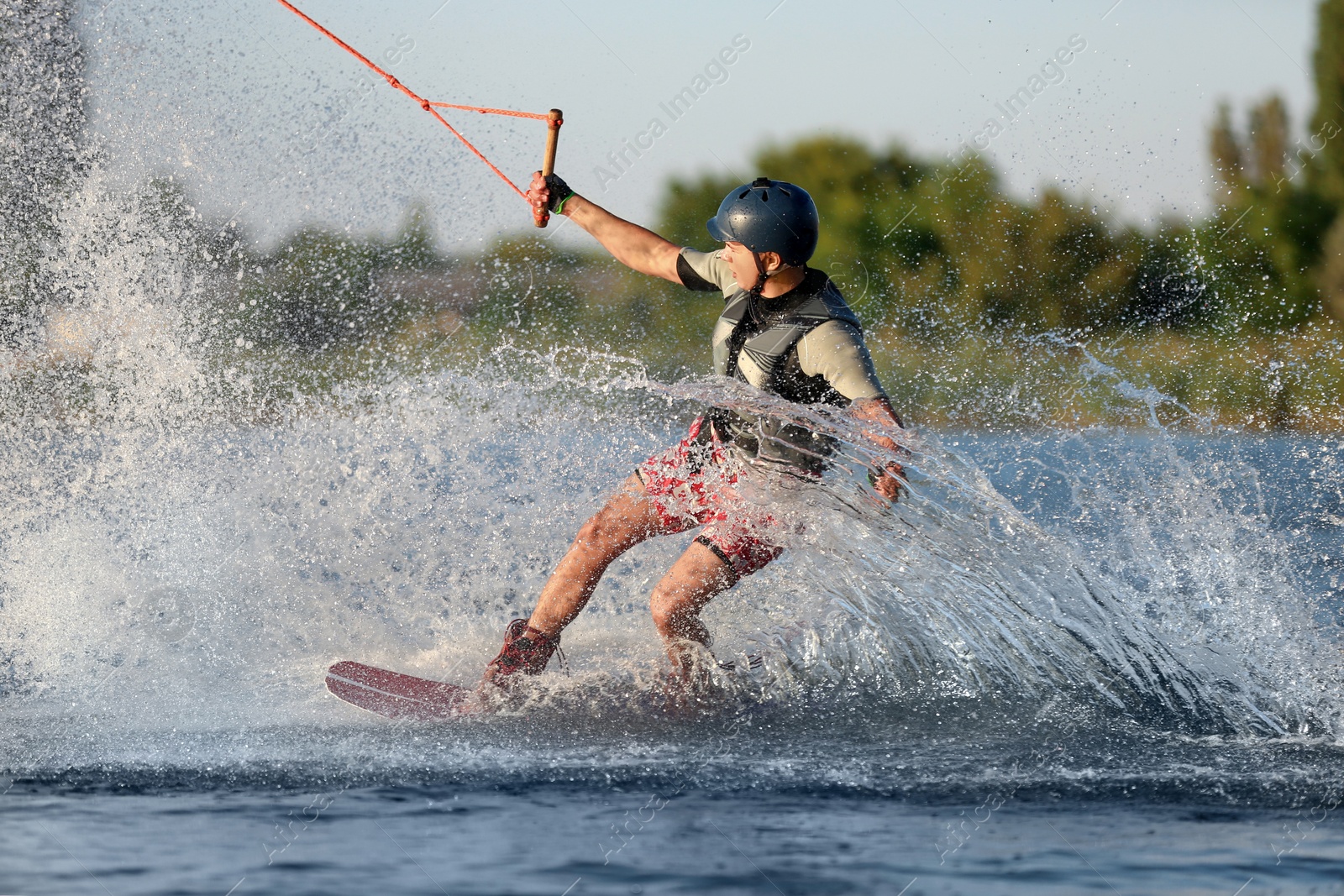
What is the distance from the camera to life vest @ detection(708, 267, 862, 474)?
13.3 ft

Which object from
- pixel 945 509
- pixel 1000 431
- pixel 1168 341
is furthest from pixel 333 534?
pixel 1168 341

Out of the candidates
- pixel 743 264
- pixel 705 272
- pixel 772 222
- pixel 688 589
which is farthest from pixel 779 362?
pixel 688 589

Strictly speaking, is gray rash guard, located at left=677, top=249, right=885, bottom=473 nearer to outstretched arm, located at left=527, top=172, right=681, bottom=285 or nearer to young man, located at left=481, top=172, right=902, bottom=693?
young man, located at left=481, top=172, right=902, bottom=693

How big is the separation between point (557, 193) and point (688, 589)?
162cm

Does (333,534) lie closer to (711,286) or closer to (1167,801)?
(711,286)

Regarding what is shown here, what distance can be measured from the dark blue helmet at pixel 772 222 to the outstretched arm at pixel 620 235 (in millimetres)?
458

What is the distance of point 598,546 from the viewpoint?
4266 millimetres

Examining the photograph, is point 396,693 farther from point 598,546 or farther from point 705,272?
point 705,272

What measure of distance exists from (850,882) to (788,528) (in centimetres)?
164

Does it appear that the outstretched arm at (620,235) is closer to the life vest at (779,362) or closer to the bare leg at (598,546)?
the life vest at (779,362)

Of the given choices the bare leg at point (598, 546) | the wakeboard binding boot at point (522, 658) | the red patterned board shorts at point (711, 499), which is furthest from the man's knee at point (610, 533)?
the wakeboard binding boot at point (522, 658)

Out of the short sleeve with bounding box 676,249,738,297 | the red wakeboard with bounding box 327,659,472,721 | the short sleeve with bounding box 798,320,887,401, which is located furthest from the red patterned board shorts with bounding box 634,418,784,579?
the red wakeboard with bounding box 327,659,472,721

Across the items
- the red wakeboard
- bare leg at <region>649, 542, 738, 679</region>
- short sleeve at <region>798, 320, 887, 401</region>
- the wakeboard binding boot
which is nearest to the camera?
short sleeve at <region>798, 320, 887, 401</region>

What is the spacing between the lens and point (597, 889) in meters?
2.83
